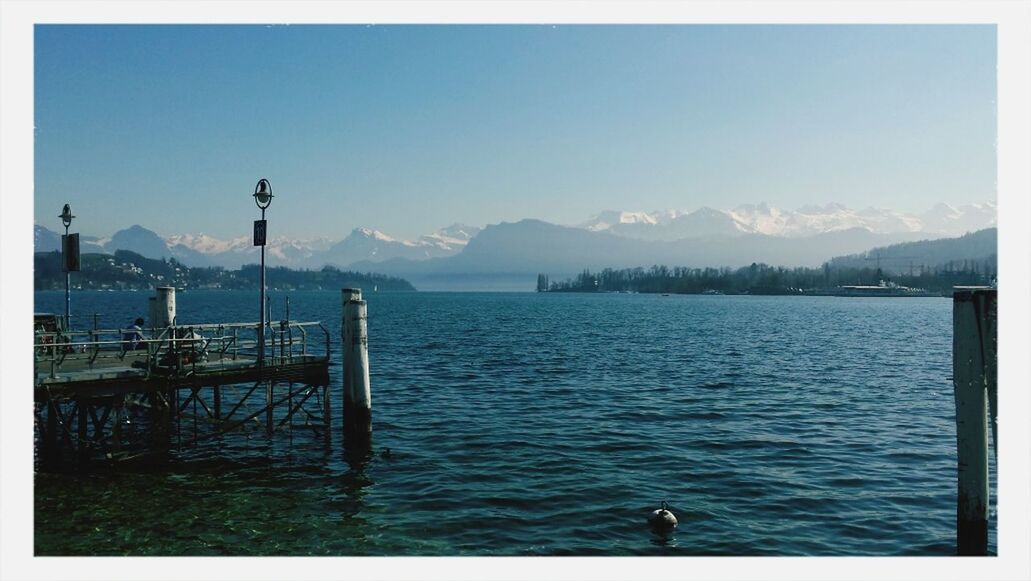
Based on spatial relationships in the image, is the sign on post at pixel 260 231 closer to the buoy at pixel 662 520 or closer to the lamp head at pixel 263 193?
the lamp head at pixel 263 193

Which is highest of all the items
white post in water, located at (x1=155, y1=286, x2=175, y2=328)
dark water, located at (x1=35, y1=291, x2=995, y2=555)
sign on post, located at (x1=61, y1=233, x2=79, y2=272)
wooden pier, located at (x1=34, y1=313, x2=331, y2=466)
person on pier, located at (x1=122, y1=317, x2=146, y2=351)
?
sign on post, located at (x1=61, y1=233, x2=79, y2=272)

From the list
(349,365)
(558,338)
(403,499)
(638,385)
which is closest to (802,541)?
(403,499)

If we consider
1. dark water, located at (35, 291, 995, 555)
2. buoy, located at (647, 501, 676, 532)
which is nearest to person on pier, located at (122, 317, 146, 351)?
dark water, located at (35, 291, 995, 555)

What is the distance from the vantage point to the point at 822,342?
68.6 metres

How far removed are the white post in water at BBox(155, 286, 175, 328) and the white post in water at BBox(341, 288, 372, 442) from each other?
9.47 metres

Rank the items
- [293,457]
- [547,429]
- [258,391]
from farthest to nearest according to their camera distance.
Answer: [258,391], [547,429], [293,457]

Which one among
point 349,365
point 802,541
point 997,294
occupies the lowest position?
point 802,541

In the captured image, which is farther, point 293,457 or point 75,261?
point 75,261

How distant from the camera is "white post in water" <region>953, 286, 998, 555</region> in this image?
1286cm

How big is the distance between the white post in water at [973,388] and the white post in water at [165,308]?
85.0 feet

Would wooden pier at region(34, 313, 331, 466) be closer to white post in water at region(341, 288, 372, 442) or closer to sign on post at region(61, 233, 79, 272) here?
white post in water at region(341, 288, 372, 442)

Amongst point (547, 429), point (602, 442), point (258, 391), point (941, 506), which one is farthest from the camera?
point (258, 391)

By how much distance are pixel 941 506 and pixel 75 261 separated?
26.0 metres

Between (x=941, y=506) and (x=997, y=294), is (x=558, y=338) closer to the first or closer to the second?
(x=941, y=506)
